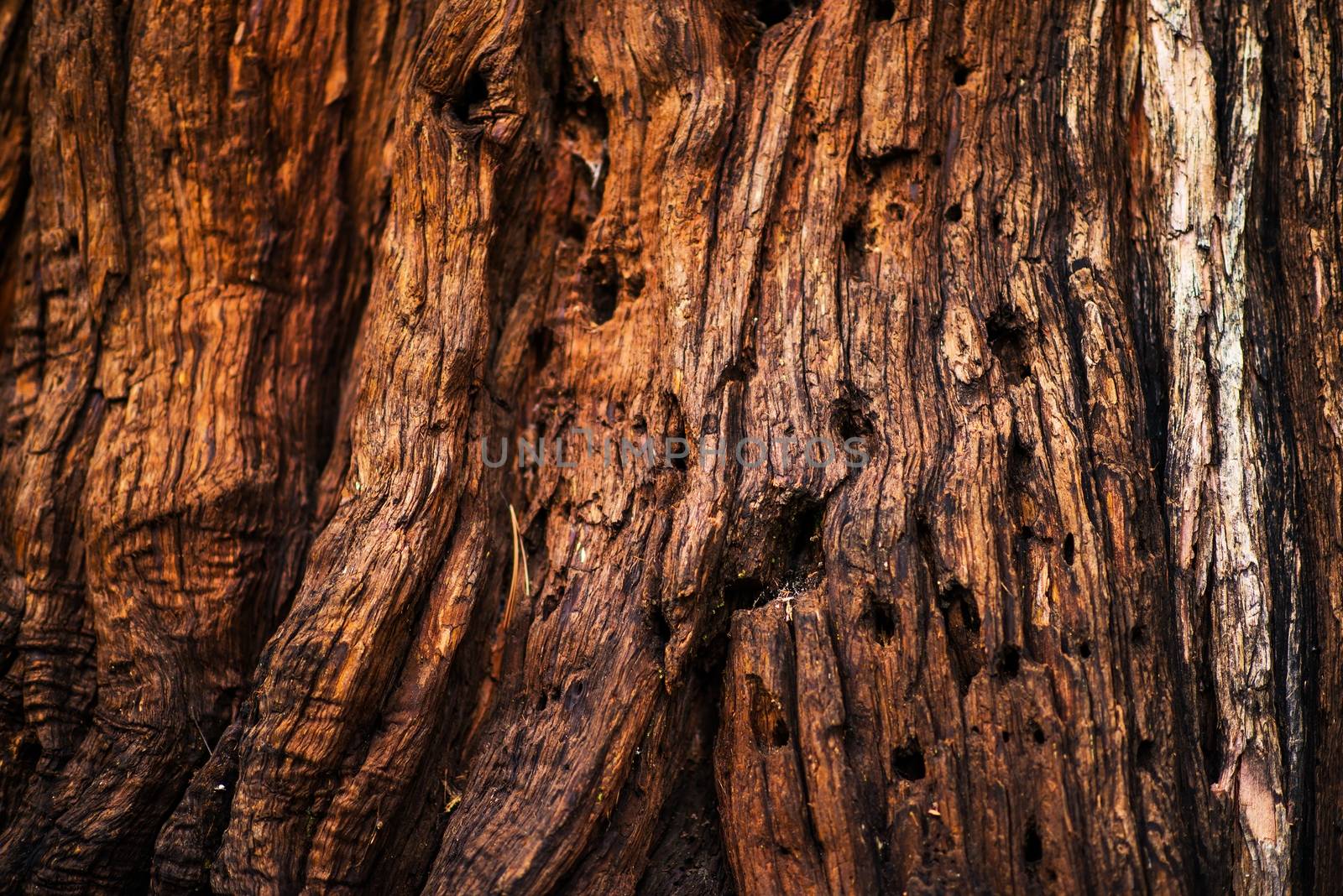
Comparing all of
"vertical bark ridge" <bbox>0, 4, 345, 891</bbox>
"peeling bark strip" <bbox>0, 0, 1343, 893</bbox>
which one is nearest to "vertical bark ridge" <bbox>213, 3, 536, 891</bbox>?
"peeling bark strip" <bbox>0, 0, 1343, 893</bbox>

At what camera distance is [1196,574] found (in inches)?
105

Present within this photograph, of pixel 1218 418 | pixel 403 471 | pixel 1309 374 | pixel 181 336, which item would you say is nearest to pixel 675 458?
pixel 403 471

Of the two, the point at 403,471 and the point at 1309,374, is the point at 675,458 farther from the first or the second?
the point at 1309,374

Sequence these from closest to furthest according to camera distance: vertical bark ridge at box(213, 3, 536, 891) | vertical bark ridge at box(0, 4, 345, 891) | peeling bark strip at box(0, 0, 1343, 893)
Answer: peeling bark strip at box(0, 0, 1343, 893) < vertical bark ridge at box(213, 3, 536, 891) < vertical bark ridge at box(0, 4, 345, 891)

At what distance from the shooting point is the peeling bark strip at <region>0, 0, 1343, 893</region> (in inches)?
99.6

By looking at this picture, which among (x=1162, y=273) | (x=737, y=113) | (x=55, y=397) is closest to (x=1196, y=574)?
(x=1162, y=273)

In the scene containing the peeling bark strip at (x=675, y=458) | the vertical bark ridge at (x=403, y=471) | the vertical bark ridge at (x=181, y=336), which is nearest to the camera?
the peeling bark strip at (x=675, y=458)

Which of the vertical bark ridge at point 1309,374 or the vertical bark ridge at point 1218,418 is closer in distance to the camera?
the vertical bark ridge at point 1218,418

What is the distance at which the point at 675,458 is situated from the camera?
2.89 meters

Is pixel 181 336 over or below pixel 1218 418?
over

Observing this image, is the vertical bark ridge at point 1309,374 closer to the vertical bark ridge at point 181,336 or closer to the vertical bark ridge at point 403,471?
the vertical bark ridge at point 403,471

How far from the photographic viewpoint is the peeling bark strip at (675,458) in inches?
99.6

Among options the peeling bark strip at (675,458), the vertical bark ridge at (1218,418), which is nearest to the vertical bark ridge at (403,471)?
the peeling bark strip at (675,458)

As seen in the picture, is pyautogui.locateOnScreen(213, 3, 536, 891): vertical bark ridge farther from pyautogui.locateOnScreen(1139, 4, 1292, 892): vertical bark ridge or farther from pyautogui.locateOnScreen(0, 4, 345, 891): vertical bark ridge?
pyautogui.locateOnScreen(1139, 4, 1292, 892): vertical bark ridge
